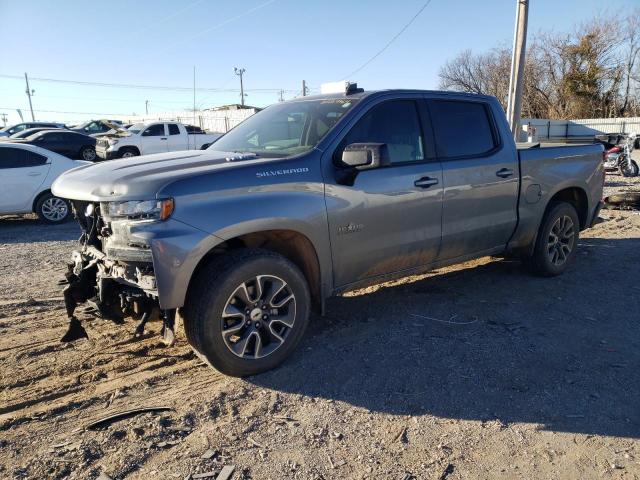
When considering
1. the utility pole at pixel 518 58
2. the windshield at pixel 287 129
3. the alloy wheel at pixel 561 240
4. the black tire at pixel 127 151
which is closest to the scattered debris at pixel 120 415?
the windshield at pixel 287 129

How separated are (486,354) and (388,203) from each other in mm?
1411

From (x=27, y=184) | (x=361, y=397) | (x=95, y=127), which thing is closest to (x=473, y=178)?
(x=361, y=397)

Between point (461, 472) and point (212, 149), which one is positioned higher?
point (212, 149)

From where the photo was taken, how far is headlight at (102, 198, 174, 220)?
3.22 m

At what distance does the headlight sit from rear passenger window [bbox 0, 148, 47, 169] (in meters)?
7.95

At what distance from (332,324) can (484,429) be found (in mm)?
1810

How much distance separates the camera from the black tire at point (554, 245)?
5.77 meters

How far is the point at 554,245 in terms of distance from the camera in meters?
5.96

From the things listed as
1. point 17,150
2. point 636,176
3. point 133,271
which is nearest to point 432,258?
point 133,271

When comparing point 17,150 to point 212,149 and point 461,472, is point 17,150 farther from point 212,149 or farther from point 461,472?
point 461,472

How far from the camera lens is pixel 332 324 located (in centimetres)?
467

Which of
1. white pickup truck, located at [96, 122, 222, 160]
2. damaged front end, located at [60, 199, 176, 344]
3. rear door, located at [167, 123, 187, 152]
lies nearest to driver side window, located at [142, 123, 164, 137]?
white pickup truck, located at [96, 122, 222, 160]

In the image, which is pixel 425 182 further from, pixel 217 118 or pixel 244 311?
pixel 217 118

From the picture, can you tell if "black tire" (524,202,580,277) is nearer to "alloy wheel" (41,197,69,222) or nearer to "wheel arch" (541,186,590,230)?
"wheel arch" (541,186,590,230)
